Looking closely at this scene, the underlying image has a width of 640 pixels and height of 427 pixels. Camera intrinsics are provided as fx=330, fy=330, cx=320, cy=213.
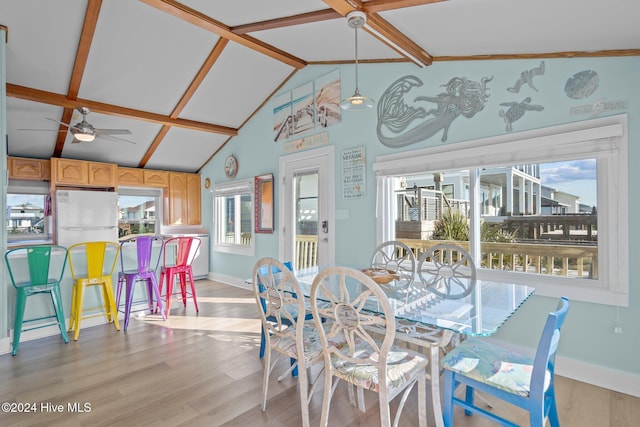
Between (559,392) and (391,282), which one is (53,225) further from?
(559,392)

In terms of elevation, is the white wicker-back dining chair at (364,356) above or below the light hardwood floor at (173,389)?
above

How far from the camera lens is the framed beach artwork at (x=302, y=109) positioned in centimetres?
443

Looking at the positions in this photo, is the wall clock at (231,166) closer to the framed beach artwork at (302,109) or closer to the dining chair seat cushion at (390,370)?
the framed beach artwork at (302,109)

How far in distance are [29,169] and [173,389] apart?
4640 mm

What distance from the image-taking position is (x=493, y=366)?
1653 millimetres

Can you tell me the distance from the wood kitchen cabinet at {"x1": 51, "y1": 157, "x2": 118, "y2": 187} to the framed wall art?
2482 mm

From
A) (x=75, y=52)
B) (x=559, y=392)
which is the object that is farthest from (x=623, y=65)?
(x=75, y=52)

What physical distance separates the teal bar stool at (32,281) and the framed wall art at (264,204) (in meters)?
2.53

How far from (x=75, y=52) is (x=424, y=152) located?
3.86 meters

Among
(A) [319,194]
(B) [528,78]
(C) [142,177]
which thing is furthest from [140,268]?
(B) [528,78]

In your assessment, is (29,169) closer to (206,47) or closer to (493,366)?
(206,47)

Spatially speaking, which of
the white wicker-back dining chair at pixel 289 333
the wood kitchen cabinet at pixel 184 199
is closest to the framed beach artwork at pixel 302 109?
the white wicker-back dining chair at pixel 289 333

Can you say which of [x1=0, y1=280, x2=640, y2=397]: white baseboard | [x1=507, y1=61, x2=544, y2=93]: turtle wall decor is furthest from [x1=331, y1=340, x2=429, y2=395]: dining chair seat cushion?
[x1=507, y1=61, x2=544, y2=93]: turtle wall decor

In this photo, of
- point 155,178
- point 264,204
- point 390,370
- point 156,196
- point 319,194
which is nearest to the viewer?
point 390,370
